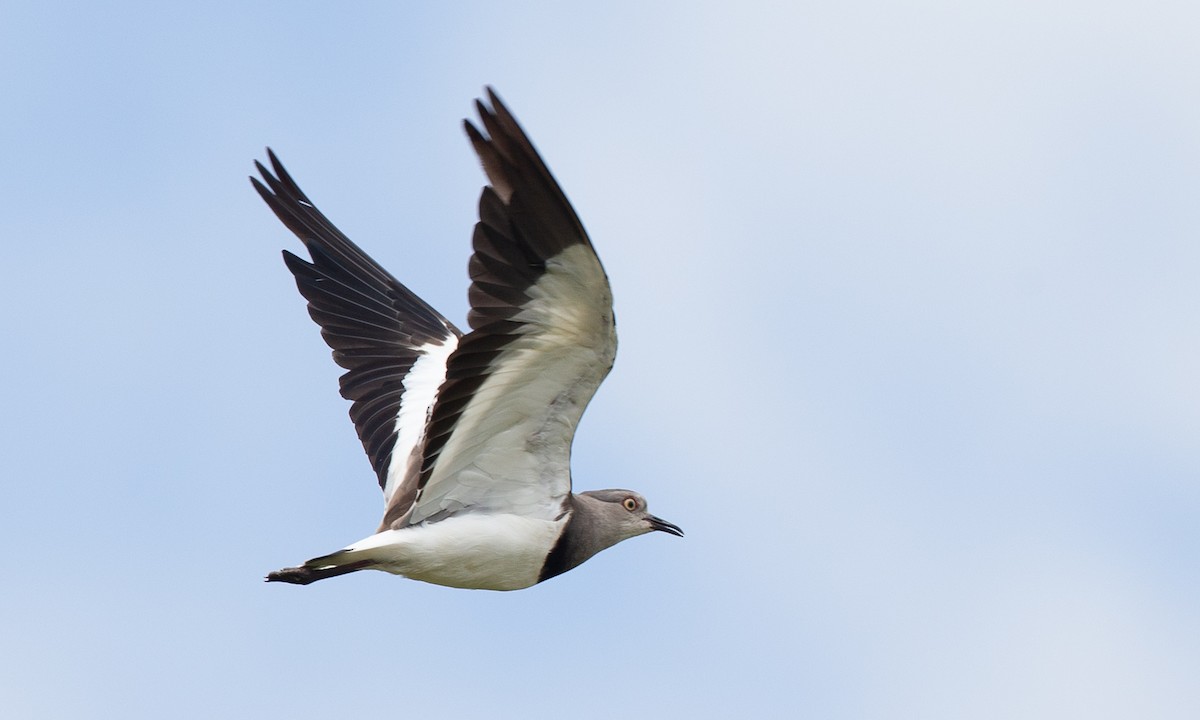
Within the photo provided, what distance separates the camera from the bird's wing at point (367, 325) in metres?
15.5

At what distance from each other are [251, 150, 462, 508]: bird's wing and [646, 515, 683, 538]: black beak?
2349 millimetres

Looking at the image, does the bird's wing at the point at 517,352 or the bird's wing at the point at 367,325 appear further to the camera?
the bird's wing at the point at 367,325

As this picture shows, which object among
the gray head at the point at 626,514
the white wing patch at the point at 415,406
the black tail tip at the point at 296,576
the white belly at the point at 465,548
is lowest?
the black tail tip at the point at 296,576

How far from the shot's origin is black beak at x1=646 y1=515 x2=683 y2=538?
14.4 metres

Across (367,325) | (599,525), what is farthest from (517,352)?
(367,325)

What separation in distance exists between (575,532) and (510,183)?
3.84m

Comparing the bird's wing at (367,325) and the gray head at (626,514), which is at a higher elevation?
the bird's wing at (367,325)

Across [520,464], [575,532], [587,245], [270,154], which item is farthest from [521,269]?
[270,154]

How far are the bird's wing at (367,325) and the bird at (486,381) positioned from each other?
0.01 meters

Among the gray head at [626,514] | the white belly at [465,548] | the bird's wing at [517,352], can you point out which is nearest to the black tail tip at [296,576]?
the white belly at [465,548]

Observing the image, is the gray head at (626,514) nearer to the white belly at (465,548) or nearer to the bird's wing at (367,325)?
the white belly at (465,548)

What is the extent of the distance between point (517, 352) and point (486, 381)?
387 mm

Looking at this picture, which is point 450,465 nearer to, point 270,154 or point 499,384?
point 499,384

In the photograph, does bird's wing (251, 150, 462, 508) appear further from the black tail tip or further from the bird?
the black tail tip
